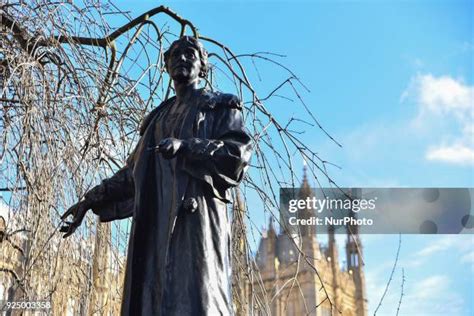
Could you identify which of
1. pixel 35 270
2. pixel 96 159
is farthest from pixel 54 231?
pixel 96 159

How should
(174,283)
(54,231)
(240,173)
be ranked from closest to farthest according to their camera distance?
1. (174,283)
2. (240,173)
3. (54,231)

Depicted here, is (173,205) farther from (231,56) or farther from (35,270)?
(231,56)

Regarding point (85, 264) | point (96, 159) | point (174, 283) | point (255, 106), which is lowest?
point (174, 283)

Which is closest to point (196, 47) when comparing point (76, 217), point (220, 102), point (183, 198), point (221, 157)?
point (220, 102)

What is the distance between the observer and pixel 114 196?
250 cm

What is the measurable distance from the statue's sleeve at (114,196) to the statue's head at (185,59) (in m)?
0.40

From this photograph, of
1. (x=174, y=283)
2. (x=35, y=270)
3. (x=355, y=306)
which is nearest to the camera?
(x=174, y=283)

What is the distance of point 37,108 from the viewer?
3.63 meters

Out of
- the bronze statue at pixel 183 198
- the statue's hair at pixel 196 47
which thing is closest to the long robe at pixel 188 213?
the bronze statue at pixel 183 198

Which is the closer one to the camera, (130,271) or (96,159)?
(130,271)

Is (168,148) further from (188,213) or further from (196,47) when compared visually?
(196,47)

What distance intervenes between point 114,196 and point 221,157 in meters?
0.52

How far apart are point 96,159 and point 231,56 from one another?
127 cm

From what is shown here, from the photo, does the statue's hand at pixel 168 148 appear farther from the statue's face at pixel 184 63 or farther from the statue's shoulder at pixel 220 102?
the statue's face at pixel 184 63
